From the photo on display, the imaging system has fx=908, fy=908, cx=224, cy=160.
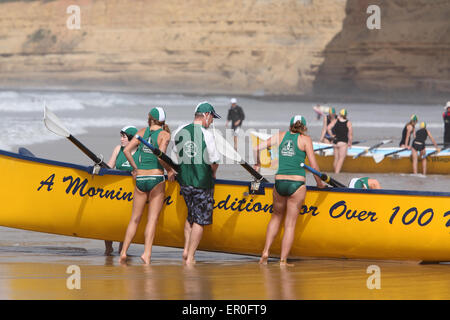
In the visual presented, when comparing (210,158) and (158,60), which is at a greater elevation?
(158,60)

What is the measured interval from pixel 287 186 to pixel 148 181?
4.12 feet

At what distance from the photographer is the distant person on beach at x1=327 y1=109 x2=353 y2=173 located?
16.7 meters

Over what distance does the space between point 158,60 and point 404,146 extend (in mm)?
132883

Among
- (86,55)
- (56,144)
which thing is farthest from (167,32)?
(56,144)

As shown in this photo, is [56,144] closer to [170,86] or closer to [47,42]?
[170,86]

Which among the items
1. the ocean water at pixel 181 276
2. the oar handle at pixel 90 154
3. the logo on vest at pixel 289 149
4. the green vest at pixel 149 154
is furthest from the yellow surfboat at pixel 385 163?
the green vest at pixel 149 154

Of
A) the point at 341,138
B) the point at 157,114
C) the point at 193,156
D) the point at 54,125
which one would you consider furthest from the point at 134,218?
the point at 341,138

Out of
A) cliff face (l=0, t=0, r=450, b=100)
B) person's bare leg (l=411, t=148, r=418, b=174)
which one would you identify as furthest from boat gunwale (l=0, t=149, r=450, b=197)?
cliff face (l=0, t=0, r=450, b=100)

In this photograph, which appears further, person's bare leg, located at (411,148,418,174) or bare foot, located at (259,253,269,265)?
person's bare leg, located at (411,148,418,174)

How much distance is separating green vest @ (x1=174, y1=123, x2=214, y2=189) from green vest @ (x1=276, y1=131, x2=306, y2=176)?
2.17 feet

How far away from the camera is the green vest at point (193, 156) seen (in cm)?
795

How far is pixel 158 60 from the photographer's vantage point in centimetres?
14875

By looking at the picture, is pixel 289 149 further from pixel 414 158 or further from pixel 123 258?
pixel 414 158

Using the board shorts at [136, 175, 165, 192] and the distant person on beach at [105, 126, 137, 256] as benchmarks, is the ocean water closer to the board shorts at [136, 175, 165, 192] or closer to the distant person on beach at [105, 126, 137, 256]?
the distant person on beach at [105, 126, 137, 256]
